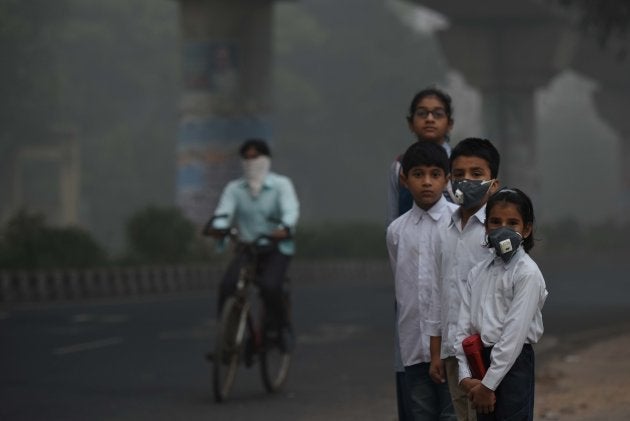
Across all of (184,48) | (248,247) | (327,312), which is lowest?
(327,312)

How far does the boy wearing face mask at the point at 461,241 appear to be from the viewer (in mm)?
7598

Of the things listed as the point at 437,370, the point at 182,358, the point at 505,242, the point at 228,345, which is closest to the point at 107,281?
the point at 182,358

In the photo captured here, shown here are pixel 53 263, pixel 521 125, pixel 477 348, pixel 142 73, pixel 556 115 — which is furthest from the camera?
pixel 556 115

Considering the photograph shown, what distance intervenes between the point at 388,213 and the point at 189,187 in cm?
2477

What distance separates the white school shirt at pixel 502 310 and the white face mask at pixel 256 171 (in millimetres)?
6109

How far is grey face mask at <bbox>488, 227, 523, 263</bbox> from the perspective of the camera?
6969 millimetres

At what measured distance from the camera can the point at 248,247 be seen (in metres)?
13.0

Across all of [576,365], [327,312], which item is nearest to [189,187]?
[327,312]

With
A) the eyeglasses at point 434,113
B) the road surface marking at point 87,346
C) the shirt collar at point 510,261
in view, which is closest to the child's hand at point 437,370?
the shirt collar at point 510,261

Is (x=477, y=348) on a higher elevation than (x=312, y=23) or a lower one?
lower

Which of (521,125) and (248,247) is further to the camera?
(521,125)

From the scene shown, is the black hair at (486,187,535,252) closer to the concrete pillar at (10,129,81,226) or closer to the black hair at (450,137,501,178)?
the black hair at (450,137,501,178)

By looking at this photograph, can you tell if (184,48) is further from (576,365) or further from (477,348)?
(477,348)

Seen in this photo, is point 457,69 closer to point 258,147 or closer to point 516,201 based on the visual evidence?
point 258,147
